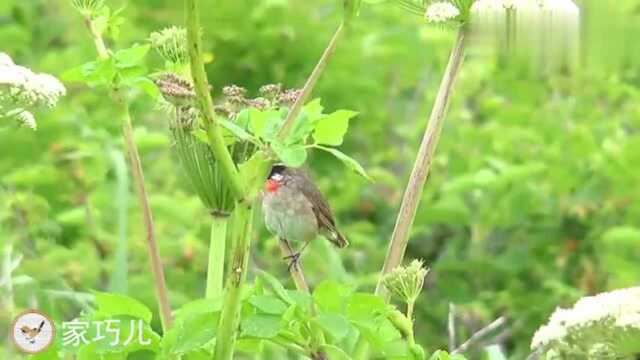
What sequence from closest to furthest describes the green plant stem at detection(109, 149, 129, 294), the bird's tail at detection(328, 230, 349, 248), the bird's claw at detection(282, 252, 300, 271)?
the bird's claw at detection(282, 252, 300, 271), the bird's tail at detection(328, 230, 349, 248), the green plant stem at detection(109, 149, 129, 294)

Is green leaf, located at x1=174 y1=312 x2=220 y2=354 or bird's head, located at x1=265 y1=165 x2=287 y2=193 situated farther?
bird's head, located at x1=265 y1=165 x2=287 y2=193

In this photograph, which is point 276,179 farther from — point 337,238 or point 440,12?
point 440,12

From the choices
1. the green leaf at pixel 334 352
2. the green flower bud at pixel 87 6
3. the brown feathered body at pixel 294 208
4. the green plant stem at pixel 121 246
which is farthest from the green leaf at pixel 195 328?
the green plant stem at pixel 121 246

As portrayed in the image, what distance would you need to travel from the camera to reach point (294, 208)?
153 cm

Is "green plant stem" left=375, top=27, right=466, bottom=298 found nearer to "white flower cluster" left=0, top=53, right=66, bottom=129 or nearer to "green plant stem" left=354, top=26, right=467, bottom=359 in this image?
"green plant stem" left=354, top=26, right=467, bottom=359

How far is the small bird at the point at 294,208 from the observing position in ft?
4.99

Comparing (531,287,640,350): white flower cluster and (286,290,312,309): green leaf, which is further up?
(531,287,640,350): white flower cluster

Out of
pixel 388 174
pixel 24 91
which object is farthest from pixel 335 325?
pixel 388 174

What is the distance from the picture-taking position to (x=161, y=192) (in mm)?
3422

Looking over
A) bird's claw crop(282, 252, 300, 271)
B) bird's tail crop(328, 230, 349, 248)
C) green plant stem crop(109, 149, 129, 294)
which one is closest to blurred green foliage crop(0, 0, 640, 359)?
green plant stem crop(109, 149, 129, 294)

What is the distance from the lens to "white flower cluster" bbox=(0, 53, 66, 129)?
1407 mm

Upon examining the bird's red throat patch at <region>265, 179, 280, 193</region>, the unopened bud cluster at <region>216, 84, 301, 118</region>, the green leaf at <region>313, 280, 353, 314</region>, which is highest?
the bird's red throat patch at <region>265, 179, 280, 193</region>

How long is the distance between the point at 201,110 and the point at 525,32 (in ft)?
1.35

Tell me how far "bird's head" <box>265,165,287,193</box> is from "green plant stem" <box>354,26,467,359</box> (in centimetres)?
16
